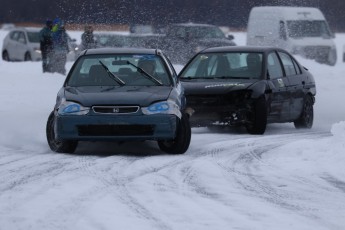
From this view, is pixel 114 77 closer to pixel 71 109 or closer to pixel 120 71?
pixel 120 71

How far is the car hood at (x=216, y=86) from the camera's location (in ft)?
48.3

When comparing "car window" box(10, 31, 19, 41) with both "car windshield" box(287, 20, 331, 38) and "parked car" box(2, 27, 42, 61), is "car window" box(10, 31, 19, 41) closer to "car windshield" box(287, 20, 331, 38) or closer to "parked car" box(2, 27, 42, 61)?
"parked car" box(2, 27, 42, 61)

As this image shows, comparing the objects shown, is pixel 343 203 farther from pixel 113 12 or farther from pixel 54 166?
pixel 113 12

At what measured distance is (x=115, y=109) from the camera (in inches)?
453

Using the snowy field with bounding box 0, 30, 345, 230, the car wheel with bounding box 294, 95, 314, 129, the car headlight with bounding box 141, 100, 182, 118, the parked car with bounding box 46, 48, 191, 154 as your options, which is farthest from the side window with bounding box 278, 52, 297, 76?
the car headlight with bounding box 141, 100, 182, 118

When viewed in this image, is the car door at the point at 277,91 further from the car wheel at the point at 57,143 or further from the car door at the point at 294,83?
the car wheel at the point at 57,143

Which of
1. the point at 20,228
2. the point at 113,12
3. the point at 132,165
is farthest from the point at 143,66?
the point at 113,12

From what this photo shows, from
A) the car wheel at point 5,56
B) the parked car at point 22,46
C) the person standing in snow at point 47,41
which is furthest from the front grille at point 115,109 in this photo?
the car wheel at point 5,56

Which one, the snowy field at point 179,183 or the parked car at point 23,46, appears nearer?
the snowy field at point 179,183

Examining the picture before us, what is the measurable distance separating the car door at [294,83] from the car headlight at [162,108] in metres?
4.55

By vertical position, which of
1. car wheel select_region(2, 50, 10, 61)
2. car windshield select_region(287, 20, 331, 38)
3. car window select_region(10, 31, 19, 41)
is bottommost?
car wheel select_region(2, 50, 10, 61)

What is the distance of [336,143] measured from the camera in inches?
465

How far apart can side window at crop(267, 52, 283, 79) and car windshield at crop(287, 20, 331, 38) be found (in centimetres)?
1726

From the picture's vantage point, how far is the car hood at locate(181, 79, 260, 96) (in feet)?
48.3
